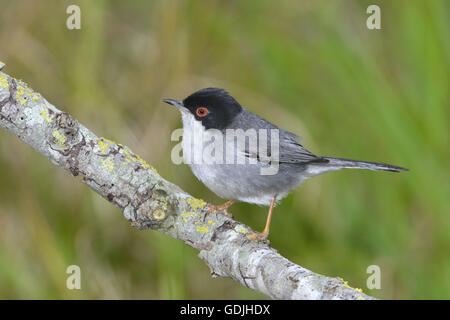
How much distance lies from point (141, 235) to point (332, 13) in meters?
2.53

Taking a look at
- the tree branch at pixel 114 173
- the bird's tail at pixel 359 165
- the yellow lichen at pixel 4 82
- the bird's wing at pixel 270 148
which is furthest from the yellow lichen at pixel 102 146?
the bird's tail at pixel 359 165

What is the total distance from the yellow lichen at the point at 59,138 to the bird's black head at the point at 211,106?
1.11m

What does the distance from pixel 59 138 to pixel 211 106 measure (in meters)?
1.28

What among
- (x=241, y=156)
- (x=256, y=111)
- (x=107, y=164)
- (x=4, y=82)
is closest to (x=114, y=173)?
(x=107, y=164)

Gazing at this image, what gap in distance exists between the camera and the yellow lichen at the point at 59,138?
2676 millimetres

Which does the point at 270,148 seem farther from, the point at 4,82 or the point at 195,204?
the point at 4,82

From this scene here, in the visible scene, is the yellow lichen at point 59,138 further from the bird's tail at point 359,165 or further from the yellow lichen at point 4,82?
the bird's tail at point 359,165

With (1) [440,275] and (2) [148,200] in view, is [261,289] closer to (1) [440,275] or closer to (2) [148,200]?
(2) [148,200]

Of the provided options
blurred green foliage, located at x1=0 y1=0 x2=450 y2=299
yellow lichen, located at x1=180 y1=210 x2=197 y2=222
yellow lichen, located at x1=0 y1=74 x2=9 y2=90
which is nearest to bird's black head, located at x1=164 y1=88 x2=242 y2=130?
blurred green foliage, located at x1=0 y1=0 x2=450 y2=299

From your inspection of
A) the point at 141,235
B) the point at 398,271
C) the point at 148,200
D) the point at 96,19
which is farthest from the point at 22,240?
the point at 398,271

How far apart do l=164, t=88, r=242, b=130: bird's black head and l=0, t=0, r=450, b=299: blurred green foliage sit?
77cm

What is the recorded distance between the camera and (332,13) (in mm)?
4414

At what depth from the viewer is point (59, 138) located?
268 cm

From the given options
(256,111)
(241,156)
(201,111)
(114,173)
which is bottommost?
(114,173)
